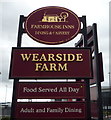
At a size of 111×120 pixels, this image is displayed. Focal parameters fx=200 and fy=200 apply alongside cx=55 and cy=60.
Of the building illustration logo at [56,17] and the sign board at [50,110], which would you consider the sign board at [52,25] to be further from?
the sign board at [50,110]

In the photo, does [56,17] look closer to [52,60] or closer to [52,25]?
[52,25]

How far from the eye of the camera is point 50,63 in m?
7.53

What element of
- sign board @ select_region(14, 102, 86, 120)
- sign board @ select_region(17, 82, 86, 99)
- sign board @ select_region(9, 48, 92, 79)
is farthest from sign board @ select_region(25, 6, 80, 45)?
sign board @ select_region(14, 102, 86, 120)

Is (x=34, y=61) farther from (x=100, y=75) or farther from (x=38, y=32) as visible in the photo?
(x=100, y=75)

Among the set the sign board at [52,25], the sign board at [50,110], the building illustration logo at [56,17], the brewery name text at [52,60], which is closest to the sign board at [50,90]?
the sign board at [50,110]

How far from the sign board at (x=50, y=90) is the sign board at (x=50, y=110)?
0.81ft

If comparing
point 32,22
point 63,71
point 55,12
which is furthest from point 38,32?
point 63,71

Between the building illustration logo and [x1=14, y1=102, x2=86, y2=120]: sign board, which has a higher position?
the building illustration logo

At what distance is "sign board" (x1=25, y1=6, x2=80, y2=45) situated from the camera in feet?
26.3

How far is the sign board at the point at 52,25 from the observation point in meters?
8.02

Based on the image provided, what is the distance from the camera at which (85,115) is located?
7078 mm

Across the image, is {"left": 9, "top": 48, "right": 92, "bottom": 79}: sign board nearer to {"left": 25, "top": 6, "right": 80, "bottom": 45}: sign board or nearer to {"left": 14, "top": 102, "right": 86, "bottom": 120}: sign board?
{"left": 25, "top": 6, "right": 80, "bottom": 45}: sign board

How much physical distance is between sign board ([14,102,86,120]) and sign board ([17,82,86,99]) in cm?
25

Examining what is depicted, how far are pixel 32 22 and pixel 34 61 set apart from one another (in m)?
1.74
